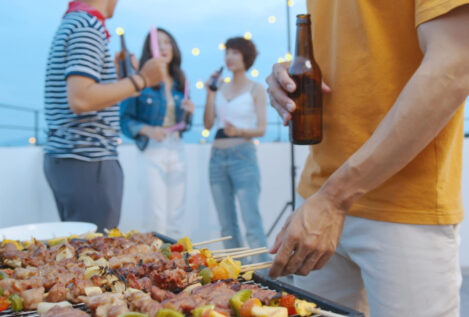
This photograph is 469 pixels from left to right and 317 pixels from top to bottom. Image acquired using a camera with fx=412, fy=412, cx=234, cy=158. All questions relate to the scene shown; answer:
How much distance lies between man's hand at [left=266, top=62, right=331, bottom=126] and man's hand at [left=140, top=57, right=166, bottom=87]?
1.13 metres

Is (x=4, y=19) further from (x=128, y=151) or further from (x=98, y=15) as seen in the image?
(x=98, y=15)

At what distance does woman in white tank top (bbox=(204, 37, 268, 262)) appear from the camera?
11.8ft

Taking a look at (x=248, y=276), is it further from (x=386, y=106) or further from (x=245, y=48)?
(x=245, y=48)

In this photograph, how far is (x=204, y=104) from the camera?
384 cm

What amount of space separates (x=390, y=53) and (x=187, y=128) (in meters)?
2.69

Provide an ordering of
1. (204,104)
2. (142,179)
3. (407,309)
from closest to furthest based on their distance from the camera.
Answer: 1. (407,309)
2. (142,179)
3. (204,104)

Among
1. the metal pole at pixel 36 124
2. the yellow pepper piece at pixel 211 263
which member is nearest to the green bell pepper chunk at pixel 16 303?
the yellow pepper piece at pixel 211 263

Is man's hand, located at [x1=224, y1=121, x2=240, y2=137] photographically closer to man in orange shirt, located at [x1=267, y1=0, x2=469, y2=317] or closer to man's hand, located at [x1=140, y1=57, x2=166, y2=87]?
man's hand, located at [x1=140, y1=57, x2=166, y2=87]

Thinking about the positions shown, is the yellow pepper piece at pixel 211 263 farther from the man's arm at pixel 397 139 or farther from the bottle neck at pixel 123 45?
the bottle neck at pixel 123 45

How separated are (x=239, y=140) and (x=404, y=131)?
107 inches

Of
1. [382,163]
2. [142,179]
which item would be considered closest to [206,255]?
[382,163]

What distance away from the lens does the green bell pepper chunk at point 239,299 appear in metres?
0.87

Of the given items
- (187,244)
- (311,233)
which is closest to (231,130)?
(187,244)

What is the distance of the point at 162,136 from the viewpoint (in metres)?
3.46
